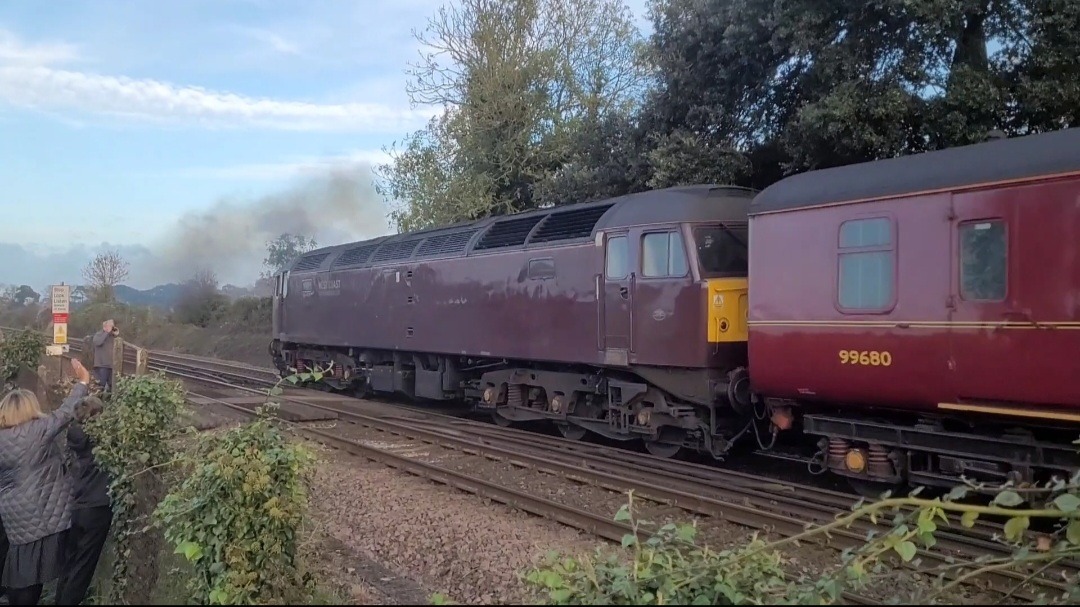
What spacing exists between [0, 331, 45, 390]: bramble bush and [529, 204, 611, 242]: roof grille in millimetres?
12888

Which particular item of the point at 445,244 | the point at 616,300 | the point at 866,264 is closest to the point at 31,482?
the point at 616,300

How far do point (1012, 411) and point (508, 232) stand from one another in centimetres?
820

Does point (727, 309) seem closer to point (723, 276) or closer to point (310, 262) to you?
point (723, 276)

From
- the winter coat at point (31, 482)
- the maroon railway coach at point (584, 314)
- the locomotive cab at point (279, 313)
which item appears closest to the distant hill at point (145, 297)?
the locomotive cab at point (279, 313)

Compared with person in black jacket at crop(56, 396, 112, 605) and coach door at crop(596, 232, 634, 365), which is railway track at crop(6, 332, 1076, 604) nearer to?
coach door at crop(596, 232, 634, 365)

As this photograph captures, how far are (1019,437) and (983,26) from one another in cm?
783

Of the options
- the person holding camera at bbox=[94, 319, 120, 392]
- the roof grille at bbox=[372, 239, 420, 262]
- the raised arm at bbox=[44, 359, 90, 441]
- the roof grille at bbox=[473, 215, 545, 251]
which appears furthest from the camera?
the roof grille at bbox=[372, 239, 420, 262]

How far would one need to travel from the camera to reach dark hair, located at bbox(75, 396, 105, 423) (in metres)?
7.44

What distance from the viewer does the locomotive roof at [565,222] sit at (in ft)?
35.2

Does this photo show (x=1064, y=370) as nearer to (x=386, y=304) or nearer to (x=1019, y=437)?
(x=1019, y=437)

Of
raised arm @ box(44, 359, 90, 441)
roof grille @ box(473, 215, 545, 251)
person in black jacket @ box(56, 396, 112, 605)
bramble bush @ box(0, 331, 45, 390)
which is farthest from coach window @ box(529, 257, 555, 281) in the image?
bramble bush @ box(0, 331, 45, 390)

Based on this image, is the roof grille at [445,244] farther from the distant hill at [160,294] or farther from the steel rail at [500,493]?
the distant hill at [160,294]

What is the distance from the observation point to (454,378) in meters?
15.0

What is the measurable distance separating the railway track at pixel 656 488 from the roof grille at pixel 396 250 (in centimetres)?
354
